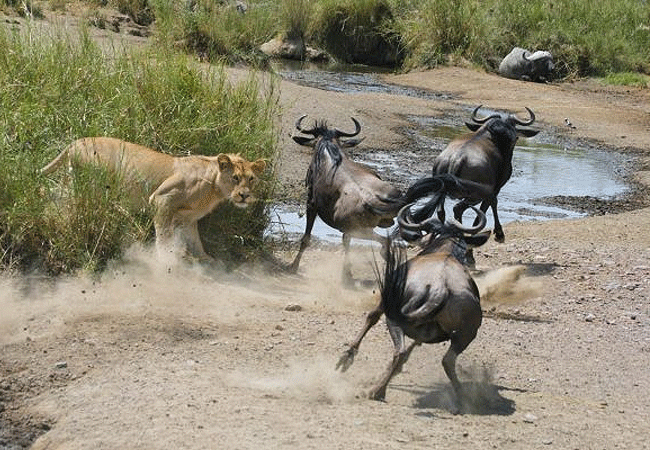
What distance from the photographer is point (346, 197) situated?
10.6 metres

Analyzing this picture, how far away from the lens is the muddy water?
1536 centimetres

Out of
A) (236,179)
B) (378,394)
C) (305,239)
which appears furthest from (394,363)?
(305,239)

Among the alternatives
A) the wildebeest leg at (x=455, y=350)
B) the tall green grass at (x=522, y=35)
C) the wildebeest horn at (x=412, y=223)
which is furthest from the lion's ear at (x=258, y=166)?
the tall green grass at (x=522, y=35)

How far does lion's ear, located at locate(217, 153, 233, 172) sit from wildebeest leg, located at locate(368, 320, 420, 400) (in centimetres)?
306

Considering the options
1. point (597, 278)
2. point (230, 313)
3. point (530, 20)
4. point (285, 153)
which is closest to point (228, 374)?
point (230, 313)

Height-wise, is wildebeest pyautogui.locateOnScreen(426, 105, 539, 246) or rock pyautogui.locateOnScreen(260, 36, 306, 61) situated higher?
wildebeest pyautogui.locateOnScreen(426, 105, 539, 246)

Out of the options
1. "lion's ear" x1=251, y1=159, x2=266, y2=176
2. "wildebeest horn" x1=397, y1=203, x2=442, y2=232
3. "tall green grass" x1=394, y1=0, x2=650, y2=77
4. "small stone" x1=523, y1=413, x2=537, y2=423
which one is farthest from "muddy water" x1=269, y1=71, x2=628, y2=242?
"tall green grass" x1=394, y1=0, x2=650, y2=77

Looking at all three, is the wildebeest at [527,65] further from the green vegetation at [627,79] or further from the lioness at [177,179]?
the lioness at [177,179]

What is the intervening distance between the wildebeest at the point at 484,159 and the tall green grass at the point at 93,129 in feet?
6.09

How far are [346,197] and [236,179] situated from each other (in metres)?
1.22

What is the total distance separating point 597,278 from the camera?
11375 mm

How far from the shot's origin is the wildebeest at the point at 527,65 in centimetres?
2995

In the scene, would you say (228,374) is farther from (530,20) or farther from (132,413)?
(530,20)

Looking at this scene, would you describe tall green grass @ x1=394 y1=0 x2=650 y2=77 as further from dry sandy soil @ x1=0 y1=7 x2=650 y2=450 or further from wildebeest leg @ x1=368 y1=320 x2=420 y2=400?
wildebeest leg @ x1=368 y1=320 x2=420 y2=400
